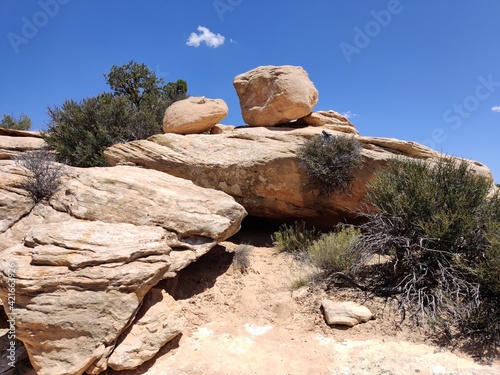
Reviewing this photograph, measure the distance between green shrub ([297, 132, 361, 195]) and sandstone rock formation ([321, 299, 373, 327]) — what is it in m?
2.99

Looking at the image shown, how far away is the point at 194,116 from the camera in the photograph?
26.0ft

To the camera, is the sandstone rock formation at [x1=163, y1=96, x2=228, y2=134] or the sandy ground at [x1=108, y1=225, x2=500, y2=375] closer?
the sandy ground at [x1=108, y1=225, x2=500, y2=375]

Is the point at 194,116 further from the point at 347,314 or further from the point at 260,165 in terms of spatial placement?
the point at 347,314

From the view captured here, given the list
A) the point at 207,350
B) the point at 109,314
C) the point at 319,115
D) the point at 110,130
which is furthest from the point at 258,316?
the point at 110,130

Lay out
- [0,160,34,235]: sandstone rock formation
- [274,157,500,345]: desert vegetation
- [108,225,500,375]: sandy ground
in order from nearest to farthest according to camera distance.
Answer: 1. [108,225,500,375]: sandy ground
2. [274,157,500,345]: desert vegetation
3. [0,160,34,235]: sandstone rock formation

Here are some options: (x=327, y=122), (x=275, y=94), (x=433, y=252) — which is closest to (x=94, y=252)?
(x=433, y=252)

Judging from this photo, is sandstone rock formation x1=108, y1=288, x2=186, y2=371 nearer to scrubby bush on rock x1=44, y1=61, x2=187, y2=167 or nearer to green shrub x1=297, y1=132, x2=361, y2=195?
green shrub x1=297, y1=132, x2=361, y2=195

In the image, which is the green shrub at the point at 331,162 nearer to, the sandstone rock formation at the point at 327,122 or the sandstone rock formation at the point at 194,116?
the sandstone rock formation at the point at 327,122

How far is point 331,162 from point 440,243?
274cm

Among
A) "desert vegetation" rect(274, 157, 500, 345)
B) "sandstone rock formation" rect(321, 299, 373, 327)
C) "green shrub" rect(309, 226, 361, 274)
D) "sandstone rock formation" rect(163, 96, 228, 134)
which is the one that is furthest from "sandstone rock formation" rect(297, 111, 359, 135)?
"sandstone rock formation" rect(321, 299, 373, 327)

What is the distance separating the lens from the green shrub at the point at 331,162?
21.9 ft

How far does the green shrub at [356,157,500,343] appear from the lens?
389 centimetres

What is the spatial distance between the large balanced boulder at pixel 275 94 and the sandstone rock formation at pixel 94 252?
3.42 meters

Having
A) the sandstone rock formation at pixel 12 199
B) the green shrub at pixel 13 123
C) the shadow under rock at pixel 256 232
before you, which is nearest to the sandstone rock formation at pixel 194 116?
the shadow under rock at pixel 256 232
